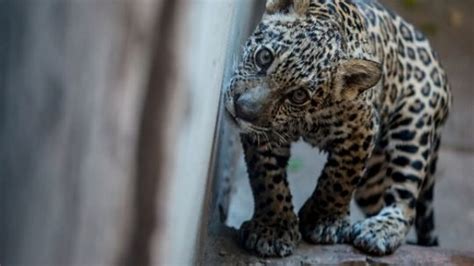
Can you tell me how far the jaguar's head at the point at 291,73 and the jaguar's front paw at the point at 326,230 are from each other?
67 cm

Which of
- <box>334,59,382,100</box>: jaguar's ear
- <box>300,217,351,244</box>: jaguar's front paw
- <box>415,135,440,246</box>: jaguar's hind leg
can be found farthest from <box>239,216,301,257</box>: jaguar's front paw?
<box>415,135,440,246</box>: jaguar's hind leg

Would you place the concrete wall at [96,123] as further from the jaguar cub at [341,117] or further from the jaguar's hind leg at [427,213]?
the jaguar's hind leg at [427,213]

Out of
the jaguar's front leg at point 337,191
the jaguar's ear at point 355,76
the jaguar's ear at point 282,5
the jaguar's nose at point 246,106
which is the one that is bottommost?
the jaguar's front leg at point 337,191

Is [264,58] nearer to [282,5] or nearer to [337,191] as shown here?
[282,5]

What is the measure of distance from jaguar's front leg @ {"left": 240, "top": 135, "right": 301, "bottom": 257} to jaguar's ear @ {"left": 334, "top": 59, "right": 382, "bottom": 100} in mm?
458

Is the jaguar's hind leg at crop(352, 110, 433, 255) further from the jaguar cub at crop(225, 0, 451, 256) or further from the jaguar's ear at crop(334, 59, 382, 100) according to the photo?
the jaguar's ear at crop(334, 59, 382, 100)

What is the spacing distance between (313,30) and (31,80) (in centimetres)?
211

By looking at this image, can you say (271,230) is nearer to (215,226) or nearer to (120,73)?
(215,226)

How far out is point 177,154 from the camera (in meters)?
3.19

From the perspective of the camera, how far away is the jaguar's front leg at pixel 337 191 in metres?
5.34

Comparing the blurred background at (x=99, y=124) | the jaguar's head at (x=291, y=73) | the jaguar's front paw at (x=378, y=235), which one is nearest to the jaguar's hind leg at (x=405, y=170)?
the jaguar's front paw at (x=378, y=235)

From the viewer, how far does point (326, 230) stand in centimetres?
552

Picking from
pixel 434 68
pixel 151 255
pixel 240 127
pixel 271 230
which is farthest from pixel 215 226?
pixel 151 255

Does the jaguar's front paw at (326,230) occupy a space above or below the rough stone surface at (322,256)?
above
